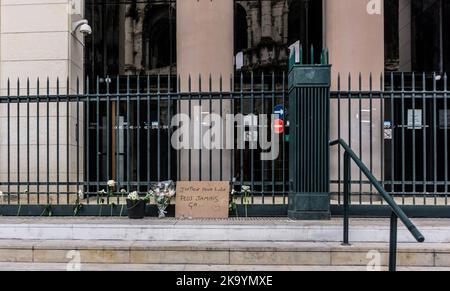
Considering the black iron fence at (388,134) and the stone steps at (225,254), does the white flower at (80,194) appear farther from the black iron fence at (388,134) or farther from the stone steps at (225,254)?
the black iron fence at (388,134)

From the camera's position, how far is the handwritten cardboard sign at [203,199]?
A: 7480 mm

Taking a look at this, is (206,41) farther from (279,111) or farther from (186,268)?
(186,268)

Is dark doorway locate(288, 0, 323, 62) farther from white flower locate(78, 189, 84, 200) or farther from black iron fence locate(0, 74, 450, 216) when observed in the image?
white flower locate(78, 189, 84, 200)

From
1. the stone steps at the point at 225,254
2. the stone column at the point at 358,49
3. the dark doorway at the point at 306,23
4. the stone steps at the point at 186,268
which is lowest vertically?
the stone steps at the point at 186,268

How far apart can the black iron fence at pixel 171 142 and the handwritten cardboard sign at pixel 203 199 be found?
278mm

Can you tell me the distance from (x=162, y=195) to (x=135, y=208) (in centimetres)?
45

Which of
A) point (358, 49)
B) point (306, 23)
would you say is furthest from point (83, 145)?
point (306, 23)

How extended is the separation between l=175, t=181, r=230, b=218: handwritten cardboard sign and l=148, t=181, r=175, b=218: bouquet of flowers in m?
0.17

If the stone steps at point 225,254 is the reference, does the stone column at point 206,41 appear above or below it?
above

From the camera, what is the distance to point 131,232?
6.73 metres

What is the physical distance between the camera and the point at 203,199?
7.52m

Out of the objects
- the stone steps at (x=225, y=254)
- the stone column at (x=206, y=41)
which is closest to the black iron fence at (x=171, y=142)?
the stone column at (x=206, y=41)
